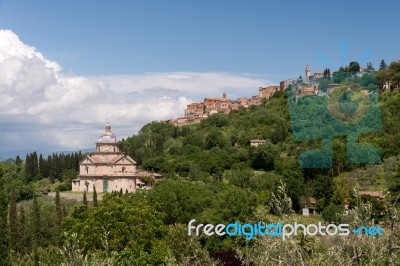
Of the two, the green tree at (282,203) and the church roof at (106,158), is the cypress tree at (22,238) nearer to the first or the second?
the green tree at (282,203)

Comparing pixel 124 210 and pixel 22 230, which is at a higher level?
pixel 124 210

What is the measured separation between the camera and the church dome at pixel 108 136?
Answer: 2231 inches

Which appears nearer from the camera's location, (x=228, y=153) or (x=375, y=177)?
(x=375, y=177)

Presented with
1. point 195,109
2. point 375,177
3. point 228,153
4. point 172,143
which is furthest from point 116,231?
point 195,109

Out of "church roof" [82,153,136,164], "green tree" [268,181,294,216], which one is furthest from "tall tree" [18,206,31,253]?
"church roof" [82,153,136,164]

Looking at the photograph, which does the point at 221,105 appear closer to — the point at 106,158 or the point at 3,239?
the point at 106,158

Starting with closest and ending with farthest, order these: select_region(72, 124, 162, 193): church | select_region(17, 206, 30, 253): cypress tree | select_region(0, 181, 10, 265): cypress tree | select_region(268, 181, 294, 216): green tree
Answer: select_region(268, 181, 294, 216): green tree, select_region(0, 181, 10, 265): cypress tree, select_region(17, 206, 30, 253): cypress tree, select_region(72, 124, 162, 193): church

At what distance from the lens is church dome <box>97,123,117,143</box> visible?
2231 inches

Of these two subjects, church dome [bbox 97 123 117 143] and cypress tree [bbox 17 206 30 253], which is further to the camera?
church dome [bbox 97 123 117 143]

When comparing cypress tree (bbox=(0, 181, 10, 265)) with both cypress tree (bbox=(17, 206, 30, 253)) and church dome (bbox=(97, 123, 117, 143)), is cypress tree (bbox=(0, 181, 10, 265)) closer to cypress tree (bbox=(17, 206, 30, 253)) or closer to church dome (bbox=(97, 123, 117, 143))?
cypress tree (bbox=(17, 206, 30, 253))

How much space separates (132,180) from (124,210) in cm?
3487

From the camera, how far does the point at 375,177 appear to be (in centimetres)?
4256

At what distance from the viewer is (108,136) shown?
187ft

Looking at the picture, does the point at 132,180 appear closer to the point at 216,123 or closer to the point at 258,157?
the point at 258,157
